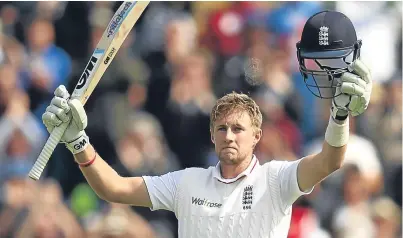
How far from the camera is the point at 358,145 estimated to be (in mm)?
8234

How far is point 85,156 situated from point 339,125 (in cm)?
137

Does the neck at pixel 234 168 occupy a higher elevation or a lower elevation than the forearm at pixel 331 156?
lower

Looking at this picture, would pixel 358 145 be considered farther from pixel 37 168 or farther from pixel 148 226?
pixel 37 168

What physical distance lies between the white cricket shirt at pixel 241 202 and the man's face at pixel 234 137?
10 cm

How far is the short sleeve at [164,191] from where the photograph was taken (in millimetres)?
4945

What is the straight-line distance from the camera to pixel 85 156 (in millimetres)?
4891

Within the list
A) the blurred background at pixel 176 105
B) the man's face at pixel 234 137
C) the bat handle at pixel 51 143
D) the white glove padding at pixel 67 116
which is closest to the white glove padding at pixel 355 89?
the man's face at pixel 234 137

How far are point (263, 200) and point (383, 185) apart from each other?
3852 millimetres

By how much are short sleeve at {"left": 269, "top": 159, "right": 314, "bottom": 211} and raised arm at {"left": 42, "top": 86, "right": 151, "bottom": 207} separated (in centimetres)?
72

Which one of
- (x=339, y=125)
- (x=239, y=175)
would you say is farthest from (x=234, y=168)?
(x=339, y=125)

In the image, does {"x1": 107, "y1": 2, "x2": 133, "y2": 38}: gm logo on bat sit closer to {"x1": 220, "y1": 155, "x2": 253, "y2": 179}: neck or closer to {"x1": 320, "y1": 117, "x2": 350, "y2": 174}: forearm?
{"x1": 220, "y1": 155, "x2": 253, "y2": 179}: neck

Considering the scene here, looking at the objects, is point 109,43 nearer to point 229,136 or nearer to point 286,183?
point 229,136

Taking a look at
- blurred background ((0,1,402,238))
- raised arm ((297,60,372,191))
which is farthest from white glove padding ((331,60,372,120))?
blurred background ((0,1,402,238))

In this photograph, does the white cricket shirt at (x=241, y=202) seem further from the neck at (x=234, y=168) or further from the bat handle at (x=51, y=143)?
the bat handle at (x=51, y=143)
